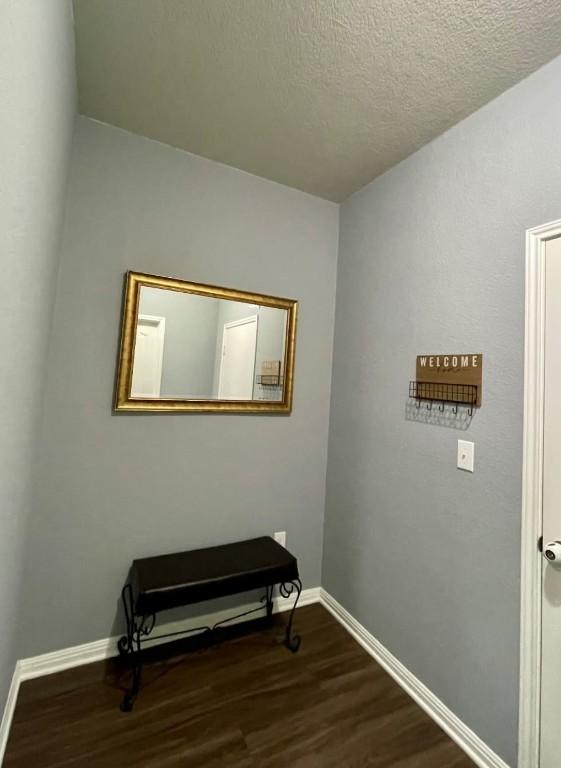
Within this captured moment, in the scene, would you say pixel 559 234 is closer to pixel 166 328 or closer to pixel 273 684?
pixel 166 328

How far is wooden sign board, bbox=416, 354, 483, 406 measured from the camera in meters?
1.51

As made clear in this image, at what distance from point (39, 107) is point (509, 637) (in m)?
2.25

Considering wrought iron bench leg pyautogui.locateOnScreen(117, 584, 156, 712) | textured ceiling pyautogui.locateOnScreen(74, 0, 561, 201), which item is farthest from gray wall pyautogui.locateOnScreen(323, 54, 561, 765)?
wrought iron bench leg pyautogui.locateOnScreen(117, 584, 156, 712)

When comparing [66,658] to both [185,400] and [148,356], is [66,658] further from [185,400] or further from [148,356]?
[148,356]

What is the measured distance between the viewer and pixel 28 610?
1.65 meters

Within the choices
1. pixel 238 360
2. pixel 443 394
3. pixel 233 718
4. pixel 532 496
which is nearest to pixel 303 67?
pixel 238 360

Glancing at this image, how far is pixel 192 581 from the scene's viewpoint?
5.42 ft

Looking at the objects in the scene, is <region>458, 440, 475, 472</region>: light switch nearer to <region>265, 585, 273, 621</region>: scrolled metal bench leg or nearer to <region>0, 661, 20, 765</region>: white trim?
<region>265, 585, 273, 621</region>: scrolled metal bench leg

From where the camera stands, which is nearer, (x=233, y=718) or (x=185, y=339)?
(x=233, y=718)

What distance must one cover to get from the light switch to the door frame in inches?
8.4

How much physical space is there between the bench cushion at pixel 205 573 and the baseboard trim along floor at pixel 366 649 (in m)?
0.41

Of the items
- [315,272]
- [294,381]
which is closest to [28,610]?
[294,381]

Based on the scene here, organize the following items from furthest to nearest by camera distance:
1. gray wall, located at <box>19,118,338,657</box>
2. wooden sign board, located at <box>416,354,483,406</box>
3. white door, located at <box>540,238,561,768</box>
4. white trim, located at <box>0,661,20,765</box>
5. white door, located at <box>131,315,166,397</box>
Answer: white door, located at <box>131,315,166,397</box>, gray wall, located at <box>19,118,338,657</box>, wooden sign board, located at <box>416,354,483,406</box>, white trim, located at <box>0,661,20,765</box>, white door, located at <box>540,238,561,768</box>

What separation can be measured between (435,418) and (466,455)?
0.22m
